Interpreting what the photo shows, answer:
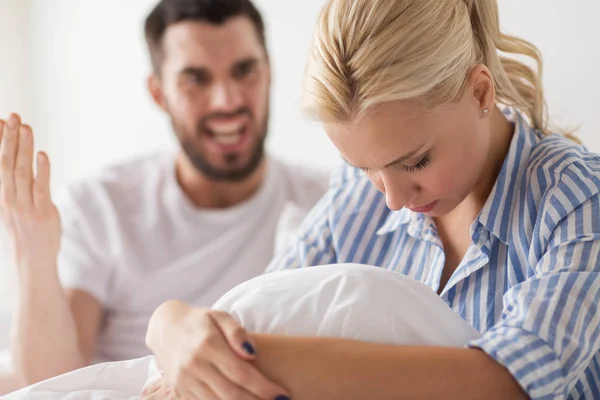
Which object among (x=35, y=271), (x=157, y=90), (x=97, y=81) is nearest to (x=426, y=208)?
(x=35, y=271)

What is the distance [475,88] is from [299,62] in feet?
4.58

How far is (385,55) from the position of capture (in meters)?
1.00

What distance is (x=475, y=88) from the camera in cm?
109

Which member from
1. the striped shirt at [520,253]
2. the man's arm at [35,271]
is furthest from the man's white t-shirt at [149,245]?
the striped shirt at [520,253]

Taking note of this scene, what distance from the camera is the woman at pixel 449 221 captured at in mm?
899

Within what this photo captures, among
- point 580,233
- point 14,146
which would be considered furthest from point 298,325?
point 14,146

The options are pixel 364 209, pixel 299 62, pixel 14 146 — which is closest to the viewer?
pixel 364 209

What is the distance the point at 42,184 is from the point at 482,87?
936mm

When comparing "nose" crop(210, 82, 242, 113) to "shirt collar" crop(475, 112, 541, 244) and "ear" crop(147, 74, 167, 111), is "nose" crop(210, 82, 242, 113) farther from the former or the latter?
"shirt collar" crop(475, 112, 541, 244)

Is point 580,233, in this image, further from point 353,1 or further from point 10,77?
point 10,77

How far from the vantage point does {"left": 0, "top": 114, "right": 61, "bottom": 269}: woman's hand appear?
1.55 metres

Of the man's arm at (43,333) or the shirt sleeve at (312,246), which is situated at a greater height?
the shirt sleeve at (312,246)

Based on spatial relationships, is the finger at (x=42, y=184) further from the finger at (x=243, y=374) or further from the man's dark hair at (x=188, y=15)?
the finger at (x=243, y=374)

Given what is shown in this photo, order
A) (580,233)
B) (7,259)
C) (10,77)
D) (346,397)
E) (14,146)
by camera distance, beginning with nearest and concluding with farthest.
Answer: (346,397) → (580,233) → (14,146) → (7,259) → (10,77)
